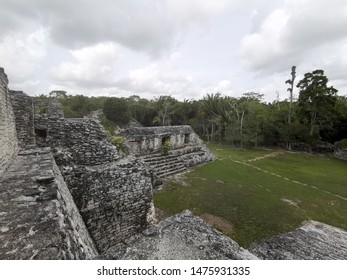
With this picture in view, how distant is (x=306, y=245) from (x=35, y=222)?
6369 millimetres

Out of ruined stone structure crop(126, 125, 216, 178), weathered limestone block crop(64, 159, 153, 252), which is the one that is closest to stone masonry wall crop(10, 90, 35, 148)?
weathered limestone block crop(64, 159, 153, 252)

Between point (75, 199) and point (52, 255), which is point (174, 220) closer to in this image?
point (52, 255)

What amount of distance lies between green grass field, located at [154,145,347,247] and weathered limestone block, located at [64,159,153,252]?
105 inches

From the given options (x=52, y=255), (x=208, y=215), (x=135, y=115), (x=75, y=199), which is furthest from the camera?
(x=135, y=115)

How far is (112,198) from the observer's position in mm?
4969

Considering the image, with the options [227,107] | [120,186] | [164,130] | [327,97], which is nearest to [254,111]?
[227,107]

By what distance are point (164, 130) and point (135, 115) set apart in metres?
21.7

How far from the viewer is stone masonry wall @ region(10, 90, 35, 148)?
21.5 feet

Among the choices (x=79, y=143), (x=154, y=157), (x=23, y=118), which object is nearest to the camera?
(x=79, y=143)

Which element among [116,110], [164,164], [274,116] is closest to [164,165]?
[164,164]

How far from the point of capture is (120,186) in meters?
5.18

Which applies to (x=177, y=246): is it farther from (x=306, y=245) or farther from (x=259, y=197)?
(x=259, y=197)

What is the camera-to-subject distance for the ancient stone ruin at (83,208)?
2160mm

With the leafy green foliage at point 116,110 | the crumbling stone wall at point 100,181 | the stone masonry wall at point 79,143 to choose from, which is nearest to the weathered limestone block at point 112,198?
the crumbling stone wall at point 100,181
